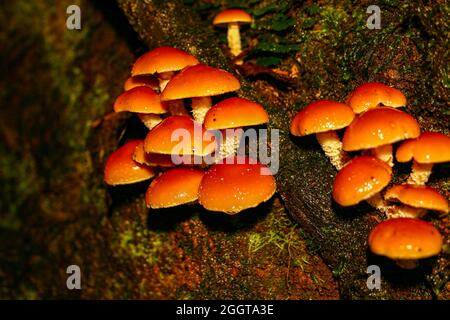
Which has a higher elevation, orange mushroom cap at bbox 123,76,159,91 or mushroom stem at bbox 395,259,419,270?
orange mushroom cap at bbox 123,76,159,91

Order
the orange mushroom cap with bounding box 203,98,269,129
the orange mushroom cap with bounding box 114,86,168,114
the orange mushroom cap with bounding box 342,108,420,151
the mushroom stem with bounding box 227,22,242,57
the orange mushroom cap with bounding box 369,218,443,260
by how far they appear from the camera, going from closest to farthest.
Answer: the orange mushroom cap with bounding box 369,218,443,260, the orange mushroom cap with bounding box 342,108,420,151, the orange mushroom cap with bounding box 203,98,269,129, the orange mushroom cap with bounding box 114,86,168,114, the mushroom stem with bounding box 227,22,242,57

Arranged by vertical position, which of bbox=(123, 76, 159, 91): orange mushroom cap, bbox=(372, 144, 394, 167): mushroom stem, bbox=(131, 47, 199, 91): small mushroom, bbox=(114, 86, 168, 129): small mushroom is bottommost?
bbox=(372, 144, 394, 167): mushroom stem

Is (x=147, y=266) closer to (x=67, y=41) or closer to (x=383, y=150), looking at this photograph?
(x=383, y=150)

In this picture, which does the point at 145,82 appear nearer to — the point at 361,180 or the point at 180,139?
the point at 180,139

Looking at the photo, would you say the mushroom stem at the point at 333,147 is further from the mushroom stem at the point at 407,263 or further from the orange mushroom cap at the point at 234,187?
the mushroom stem at the point at 407,263

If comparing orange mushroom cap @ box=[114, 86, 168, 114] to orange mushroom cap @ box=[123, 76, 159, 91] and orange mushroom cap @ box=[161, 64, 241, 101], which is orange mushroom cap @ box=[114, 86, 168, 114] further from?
orange mushroom cap @ box=[161, 64, 241, 101]

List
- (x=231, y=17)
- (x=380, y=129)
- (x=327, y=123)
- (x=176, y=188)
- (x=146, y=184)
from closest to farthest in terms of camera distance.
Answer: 1. (x=380, y=129)
2. (x=327, y=123)
3. (x=176, y=188)
4. (x=231, y=17)
5. (x=146, y=184)

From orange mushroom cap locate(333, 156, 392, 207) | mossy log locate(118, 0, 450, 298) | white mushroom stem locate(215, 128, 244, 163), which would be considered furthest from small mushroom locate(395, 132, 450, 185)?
white mushroom stem locate(215, 128, 244, 163)

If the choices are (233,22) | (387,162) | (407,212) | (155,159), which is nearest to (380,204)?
(407,212)
